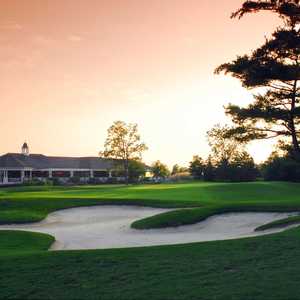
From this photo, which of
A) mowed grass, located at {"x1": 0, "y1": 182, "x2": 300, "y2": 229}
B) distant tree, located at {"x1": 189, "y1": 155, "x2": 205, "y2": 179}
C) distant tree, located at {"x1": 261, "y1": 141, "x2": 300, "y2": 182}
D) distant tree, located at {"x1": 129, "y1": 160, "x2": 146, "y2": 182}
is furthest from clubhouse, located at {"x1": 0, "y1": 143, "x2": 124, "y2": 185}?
mowed grass, located at {"x1": 0, "y1": 182, "x2": 300, "y2": 229}

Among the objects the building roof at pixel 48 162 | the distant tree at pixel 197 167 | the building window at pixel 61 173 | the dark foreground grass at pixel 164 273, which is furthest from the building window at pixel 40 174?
the dark foreground grass at pixel 164 273

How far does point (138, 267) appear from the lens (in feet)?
33.6

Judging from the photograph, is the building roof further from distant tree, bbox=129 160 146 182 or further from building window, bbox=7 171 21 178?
distant tree, bbox=129 160 146 182

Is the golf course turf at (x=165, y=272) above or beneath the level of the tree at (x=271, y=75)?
beneath

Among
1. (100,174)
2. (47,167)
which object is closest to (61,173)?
(47,167)

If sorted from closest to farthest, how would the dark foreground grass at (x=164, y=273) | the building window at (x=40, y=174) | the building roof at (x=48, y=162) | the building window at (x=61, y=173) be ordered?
the dark foreground grass at (x=164, y=273) < the building roof at (x=48, y=162) < the building window at (x=40, y=174) < the building window at (x=61, y=173)

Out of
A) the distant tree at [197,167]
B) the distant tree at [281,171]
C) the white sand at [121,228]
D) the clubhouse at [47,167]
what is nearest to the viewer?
the white sand at [121,228]

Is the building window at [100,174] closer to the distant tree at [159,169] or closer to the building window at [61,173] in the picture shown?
the building window at [61,173]

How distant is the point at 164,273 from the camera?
9625 mm

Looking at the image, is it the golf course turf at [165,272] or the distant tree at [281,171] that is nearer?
the golf course turf at [165,272]

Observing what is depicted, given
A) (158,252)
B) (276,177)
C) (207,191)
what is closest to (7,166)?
(276,177)

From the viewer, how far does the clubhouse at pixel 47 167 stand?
96562 mm

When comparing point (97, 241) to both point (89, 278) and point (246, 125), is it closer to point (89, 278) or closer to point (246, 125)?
point (89, 278)

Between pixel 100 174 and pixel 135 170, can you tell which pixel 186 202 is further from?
pixel 100 174
